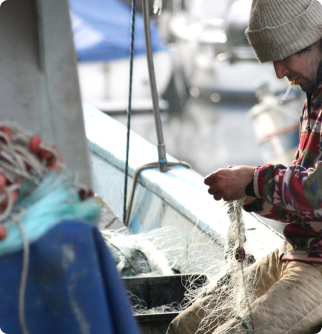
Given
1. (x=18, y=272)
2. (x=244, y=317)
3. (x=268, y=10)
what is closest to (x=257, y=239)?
(x=244, y=317)

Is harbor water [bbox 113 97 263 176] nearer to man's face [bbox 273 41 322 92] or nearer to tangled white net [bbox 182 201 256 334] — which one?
tangled white net [bbox 182 201 256 334]

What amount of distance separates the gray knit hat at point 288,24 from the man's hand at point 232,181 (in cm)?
43

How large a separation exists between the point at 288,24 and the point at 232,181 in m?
0.59

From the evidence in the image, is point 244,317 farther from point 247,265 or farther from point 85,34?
point 85,34

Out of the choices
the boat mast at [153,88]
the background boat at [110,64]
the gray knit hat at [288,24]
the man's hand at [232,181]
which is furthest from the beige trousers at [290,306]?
the background boat at [110,64]

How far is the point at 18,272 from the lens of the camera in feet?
3.14

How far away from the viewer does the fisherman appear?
1.67 metres

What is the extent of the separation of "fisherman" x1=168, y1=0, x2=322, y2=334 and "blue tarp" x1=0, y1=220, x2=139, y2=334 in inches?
34.1

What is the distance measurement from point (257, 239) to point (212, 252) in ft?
0.89

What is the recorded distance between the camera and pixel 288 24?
178 centimetres

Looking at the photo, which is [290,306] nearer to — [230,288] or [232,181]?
[230,288]

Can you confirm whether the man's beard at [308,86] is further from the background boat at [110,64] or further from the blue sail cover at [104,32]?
the blue sail cover at [104,32]

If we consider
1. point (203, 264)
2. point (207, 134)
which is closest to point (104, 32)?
point (207, 134)

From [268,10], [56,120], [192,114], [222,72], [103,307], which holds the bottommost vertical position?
[192,114]
